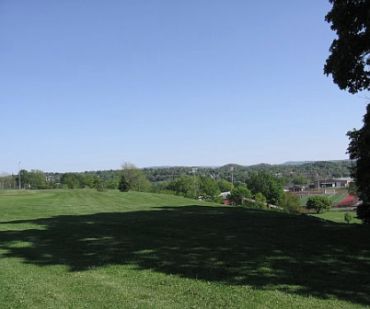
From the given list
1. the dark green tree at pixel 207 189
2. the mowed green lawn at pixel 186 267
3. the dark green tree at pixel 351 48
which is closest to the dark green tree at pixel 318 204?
the dark green tree at pixel 207 189

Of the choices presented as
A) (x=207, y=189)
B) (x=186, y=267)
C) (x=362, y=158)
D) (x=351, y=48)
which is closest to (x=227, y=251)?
(x=186, y=267)

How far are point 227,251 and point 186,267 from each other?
6.63ft

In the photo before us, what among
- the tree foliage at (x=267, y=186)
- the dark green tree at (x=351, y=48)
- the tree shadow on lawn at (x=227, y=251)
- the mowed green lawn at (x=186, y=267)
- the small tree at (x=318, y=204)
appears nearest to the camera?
the mowed green lawn at (x=186, y=267)

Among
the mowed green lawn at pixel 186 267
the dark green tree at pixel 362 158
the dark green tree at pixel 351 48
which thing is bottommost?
the mowed green lawn at pixel 186 267

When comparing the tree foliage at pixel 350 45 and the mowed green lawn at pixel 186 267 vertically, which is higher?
the tree foliage at pixel 350 45

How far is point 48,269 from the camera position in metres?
10.3

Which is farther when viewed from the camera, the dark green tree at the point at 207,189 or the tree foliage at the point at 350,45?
the dark green tree at the point at 207,189

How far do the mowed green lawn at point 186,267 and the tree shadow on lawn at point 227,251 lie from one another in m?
0.02

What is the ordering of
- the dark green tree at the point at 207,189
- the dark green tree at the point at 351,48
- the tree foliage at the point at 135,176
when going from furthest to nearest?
the dark green tree at the point at 207,189
the tree foliage at the point at 135,176
the dark green tree at the point at 351,48

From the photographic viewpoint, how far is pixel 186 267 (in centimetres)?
1013

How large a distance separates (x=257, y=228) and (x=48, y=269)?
8371 mm

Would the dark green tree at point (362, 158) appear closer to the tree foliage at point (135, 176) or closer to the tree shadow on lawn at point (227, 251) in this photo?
the tree shadow on lawn at point (227, 251)

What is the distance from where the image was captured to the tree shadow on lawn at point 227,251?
909cm

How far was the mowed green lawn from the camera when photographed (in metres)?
7.82
